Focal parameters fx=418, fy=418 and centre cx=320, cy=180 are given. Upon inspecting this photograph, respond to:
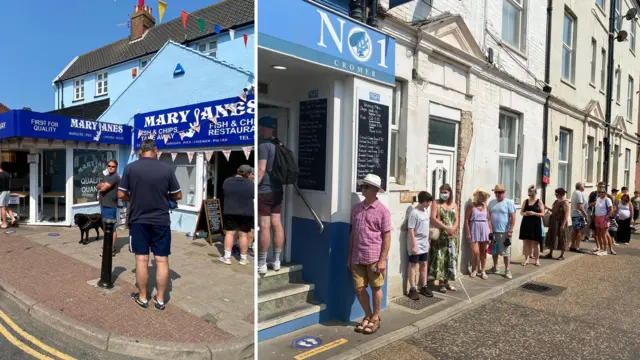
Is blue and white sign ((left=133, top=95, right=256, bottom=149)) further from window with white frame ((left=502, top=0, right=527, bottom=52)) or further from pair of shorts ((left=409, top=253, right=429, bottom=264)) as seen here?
window with white frame ((left=502, top=0, right=527, bottom=52))

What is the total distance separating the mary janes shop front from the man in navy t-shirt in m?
0.51

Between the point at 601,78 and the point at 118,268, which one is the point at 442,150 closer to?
the point at 118,268

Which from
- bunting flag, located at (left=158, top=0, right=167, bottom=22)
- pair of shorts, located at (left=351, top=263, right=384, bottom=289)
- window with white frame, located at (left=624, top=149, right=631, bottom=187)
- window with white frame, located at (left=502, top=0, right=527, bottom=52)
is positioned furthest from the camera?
window with white frame, located at (left=624, top=149, right=631, bottom=187)

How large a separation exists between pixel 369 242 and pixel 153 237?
1897 millimetres

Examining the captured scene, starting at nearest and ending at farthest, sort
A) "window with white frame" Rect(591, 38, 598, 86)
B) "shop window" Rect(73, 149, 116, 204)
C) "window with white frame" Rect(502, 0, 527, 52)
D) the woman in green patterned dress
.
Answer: "shop window" Rect(73, 149, 116, 204) → the woman in green patterned dress → "window with white frame" Rect(502, 0, 527, 52) → "window with white frame" Rect(591, 38, 598, 86)

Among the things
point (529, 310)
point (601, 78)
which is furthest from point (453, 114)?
point (601, 78)

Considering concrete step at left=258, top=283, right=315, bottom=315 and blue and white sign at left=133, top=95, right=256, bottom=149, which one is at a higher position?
blue and white sign at left=133, top=95, right=256, bottom=149

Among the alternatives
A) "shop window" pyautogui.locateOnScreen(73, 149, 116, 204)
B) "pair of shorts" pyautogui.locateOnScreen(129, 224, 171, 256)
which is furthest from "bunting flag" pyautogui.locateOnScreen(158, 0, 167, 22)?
"pair of shorts" pyautogui.locateOnScreen(129, 224, 171, 256)

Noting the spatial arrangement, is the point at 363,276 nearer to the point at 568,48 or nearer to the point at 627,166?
the point at 568,48

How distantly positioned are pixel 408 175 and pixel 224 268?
310cm

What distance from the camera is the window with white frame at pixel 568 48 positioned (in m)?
10.3

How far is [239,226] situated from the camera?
2.05 metres

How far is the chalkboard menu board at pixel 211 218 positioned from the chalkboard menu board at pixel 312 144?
4.84 feet

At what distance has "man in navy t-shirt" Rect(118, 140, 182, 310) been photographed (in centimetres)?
294
